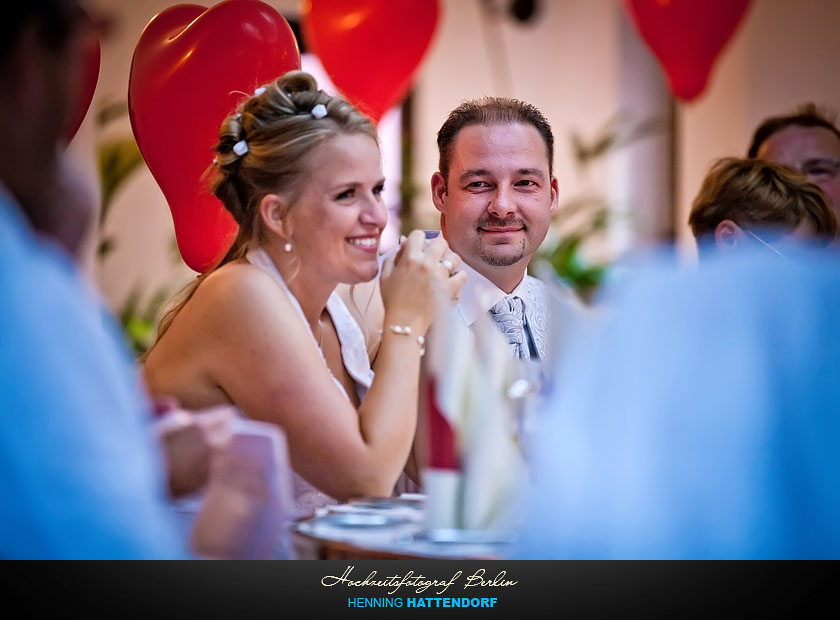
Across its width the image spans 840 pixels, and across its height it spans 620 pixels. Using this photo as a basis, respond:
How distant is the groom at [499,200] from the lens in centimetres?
189

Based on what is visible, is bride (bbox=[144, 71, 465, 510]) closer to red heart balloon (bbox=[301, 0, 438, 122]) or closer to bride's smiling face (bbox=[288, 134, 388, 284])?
bride's smiling face (bbox=[288, 134, 388, 284])

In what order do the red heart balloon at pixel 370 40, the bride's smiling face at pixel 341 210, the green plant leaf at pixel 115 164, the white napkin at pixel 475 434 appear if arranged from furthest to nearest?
the green plant leaf at pixel 115 164 → the red heart balloon at pixel 370 40 → the bride's smiling face at pixel 341 210 → the white napkin at pixel 475 434

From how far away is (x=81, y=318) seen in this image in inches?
34.4

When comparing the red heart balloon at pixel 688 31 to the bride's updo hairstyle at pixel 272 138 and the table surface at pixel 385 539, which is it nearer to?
the bride's updo hairstyle at pixel 272 138

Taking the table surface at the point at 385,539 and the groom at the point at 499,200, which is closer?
the table surface at the point at 385,539

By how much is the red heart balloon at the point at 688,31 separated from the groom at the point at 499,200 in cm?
104

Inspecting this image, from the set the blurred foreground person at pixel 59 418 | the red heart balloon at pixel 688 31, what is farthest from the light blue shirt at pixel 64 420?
the red heart balloon at pixel 688 31

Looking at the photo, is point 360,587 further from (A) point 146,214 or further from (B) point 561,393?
(A) point 146,214

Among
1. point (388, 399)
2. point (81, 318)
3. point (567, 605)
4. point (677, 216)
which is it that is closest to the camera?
point (81, 318)

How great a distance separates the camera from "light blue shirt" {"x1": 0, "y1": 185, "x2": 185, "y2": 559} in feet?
2.81

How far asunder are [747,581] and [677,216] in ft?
12.0

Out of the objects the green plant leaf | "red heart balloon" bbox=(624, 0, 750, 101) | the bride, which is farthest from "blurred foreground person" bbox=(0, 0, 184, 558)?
the green plant leaf

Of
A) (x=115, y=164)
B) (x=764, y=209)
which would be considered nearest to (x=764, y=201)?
(x=764, y=209)

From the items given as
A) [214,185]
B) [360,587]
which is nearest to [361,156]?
[214,185]
